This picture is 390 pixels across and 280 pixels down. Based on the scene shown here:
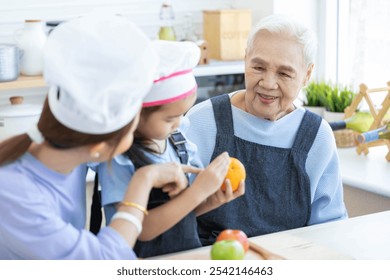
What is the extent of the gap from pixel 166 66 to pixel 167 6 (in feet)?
6.83

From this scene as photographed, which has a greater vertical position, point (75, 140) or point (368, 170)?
point (75, 140)

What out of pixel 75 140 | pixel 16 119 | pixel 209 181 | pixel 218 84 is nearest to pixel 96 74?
pixel 75 140

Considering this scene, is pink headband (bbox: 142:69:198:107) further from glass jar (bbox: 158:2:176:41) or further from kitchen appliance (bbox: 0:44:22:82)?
glass jar (bbox: 158:2:176:41)

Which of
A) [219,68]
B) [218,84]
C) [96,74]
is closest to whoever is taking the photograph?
[96,74]

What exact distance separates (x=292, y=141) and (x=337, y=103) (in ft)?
3.59

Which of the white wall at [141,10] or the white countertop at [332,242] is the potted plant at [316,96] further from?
the white countertop at [332,242]

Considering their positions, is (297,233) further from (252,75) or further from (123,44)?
(123,44)

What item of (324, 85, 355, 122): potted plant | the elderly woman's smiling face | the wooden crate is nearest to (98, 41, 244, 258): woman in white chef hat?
the elderly woman's smiling face

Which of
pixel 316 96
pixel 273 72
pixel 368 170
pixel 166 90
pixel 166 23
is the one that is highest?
pixel 166 90

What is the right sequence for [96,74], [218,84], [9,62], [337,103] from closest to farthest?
[96,74]
[9,62]
[337,103]
[218,84]

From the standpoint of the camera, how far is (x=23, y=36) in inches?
112

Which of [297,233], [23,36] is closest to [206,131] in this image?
[297,233]

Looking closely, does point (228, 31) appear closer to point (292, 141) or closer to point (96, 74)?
point (292, 141)

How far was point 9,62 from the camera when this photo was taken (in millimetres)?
2742
